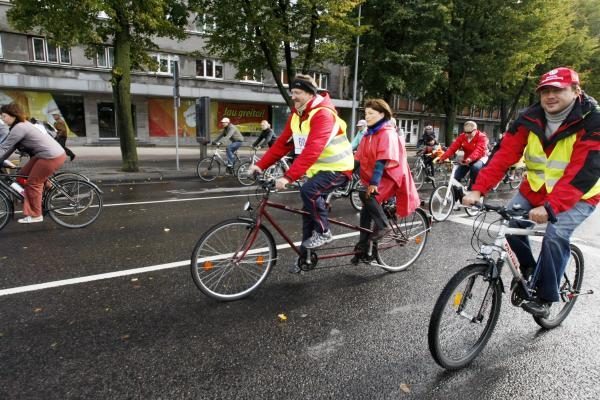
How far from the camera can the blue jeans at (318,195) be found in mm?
3945

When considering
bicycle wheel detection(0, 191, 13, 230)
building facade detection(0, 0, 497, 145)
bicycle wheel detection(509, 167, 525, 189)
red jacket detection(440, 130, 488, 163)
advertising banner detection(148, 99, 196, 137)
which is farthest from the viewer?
advertising banner detection(148, 99, 196, 137)

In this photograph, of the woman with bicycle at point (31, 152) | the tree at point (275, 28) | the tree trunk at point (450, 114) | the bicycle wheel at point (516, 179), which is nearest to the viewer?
the woman with bicycle at point (31, 152)

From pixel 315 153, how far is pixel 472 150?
17.2 ft

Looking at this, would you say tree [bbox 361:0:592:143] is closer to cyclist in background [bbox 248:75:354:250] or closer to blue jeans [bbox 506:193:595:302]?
cyclist in background [bbox 248:75:354:250]

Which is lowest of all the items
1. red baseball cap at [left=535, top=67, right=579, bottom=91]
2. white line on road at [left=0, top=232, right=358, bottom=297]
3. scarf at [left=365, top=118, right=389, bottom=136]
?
white line on road at [left=0, top=232, right=358, bottom=297]

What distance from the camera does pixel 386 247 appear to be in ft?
15.3

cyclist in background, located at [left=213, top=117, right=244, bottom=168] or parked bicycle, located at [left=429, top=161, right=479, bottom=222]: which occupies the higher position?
cyclist in background, located at [left=213, top=117, right=244, bottom=168]

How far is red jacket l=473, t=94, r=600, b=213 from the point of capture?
8.39ft

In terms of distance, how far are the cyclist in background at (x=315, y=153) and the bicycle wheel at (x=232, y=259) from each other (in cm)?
47

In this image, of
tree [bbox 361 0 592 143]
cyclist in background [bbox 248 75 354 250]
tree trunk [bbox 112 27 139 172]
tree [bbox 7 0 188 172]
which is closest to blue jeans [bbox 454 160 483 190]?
cyclist in background [bbox 248 75 354 250]

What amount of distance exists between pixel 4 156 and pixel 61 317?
349 centimetres

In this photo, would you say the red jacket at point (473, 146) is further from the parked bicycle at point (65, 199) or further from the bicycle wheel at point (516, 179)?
the parked bicycle at point (65, 199)

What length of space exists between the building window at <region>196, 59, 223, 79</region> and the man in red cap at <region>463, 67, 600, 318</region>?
1066 inches

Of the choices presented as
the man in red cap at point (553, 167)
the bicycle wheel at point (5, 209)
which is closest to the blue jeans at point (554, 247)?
the man in red cap at point (553, 167)
